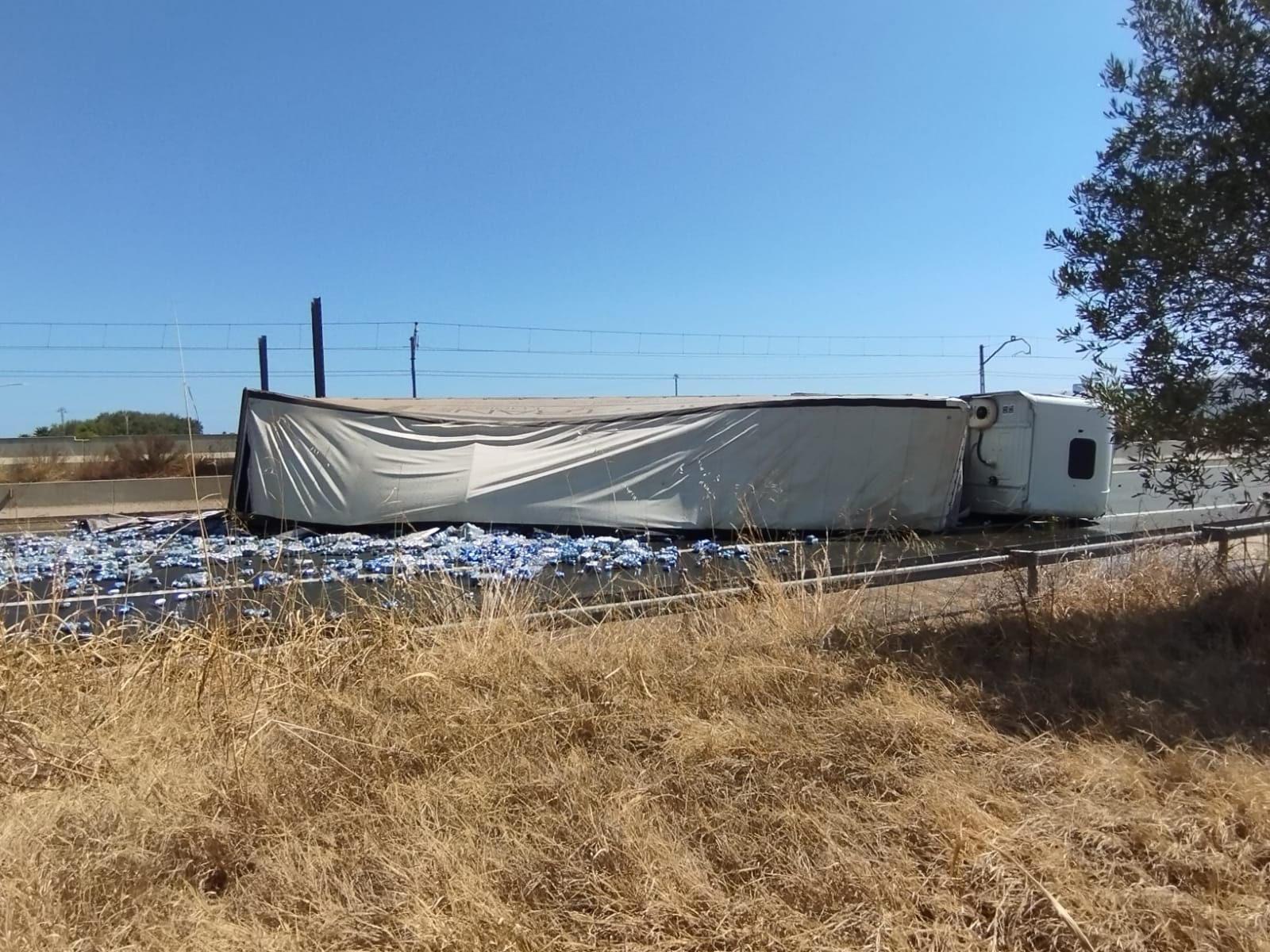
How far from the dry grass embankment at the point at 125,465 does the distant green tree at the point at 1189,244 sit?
19.9m

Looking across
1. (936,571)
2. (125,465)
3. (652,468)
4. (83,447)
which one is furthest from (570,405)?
(83,447)

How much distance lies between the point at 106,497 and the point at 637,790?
18.3 m

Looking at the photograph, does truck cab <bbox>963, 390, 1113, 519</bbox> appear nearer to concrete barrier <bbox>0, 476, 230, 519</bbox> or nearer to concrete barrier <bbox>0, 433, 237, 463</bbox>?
concrete barrier <bbox>0, 476, 230, 519</bbox>

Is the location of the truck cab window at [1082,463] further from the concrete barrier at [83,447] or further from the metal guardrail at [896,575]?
the concrete barrier at [83,447]

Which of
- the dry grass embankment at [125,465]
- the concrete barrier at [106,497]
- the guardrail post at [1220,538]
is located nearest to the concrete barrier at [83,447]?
the dry grass embankment at [125,465]

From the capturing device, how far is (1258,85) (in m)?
4.78

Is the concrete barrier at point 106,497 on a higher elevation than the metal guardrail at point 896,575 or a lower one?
lower

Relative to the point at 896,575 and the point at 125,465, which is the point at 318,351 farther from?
the point at 896,575

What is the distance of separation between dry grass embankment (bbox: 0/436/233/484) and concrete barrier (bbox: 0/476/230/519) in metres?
1.88

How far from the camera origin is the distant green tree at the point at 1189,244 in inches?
189

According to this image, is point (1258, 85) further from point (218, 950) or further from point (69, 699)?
point (69, 699)

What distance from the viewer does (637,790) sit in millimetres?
3182

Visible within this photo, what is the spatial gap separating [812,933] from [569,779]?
1118 millimetres

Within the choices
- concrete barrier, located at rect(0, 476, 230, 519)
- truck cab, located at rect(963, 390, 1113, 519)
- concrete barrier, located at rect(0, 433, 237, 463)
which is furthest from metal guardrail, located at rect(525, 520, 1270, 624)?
concrete barrier, located at rect(0, 433, 237, 463)
